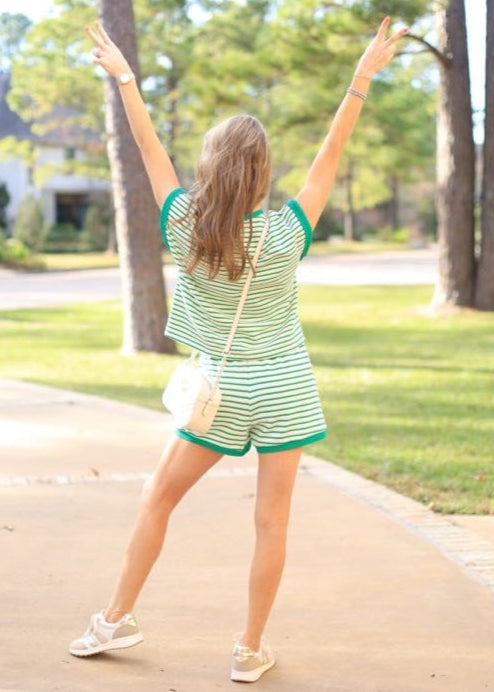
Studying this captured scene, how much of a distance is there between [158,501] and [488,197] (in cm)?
1538

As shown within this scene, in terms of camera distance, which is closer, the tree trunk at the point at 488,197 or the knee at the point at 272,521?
the knee at the point at 272,521

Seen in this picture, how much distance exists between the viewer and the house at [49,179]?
5869cm

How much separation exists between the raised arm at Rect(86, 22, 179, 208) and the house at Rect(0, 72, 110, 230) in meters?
51.4

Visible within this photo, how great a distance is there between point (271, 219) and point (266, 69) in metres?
18.0

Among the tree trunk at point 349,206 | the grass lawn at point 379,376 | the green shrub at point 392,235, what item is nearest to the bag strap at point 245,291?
the grass lawn at point 379,376

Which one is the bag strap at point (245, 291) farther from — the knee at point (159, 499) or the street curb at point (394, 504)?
the street curb at point (394, 504)

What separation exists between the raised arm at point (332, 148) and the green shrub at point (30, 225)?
39.9m

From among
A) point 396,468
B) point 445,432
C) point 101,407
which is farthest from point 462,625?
point 101,407

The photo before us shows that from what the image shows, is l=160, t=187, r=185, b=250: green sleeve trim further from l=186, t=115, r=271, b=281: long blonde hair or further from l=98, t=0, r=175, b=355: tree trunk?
l=98, t=0, r=175, b=355: tree trunk

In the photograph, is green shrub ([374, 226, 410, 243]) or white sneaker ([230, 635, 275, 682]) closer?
white sneaker ([230, 635, 275, 682])

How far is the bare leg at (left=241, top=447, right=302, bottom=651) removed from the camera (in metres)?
3.64

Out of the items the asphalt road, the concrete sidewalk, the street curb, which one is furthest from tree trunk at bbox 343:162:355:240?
the concrete sidewalk

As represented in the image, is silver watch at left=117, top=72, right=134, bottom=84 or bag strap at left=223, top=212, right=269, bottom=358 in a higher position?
silver watch at left=117, top=72, right=134, bottom=84

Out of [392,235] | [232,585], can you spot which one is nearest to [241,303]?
[232,585]
